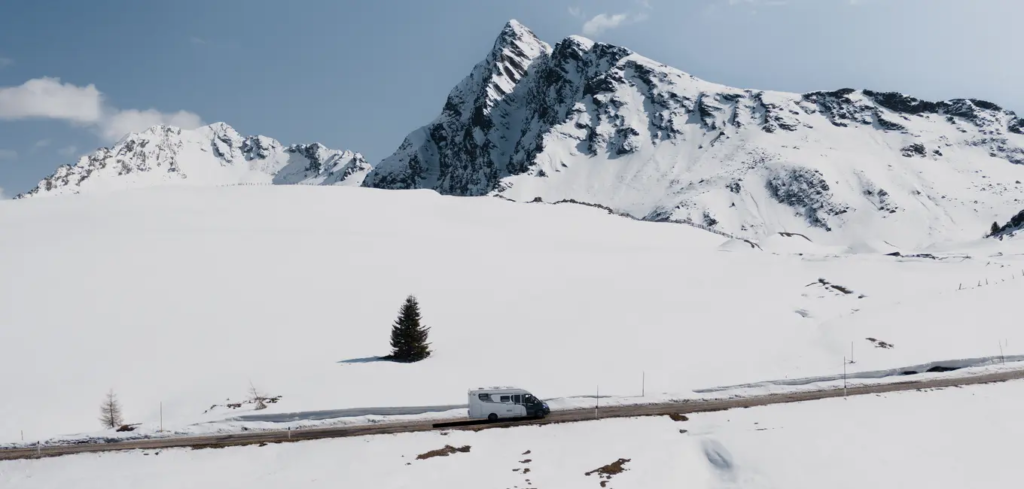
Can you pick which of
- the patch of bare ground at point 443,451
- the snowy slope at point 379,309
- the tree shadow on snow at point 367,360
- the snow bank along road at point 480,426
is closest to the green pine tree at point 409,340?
the tree shadow on snow at point 367,360

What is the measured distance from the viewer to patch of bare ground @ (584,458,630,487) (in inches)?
1044

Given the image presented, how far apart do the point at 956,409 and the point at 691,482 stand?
1796 centimetres

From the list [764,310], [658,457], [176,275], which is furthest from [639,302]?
[176,275]

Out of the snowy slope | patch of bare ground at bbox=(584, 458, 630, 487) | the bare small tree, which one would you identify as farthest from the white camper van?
the bare small tree

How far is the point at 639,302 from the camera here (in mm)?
66688

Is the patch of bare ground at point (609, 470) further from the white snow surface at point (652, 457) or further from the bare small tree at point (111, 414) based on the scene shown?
the bare small tree at point (111, 414)

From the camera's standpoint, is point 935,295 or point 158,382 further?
point 935,295

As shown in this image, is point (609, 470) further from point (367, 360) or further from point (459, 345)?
point (459, 345)

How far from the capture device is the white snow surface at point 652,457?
85.7 feet

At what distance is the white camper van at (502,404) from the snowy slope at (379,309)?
760 cm

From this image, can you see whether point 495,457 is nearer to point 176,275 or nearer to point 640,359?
point 640,359

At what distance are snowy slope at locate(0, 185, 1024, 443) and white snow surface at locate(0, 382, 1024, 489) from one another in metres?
8.27

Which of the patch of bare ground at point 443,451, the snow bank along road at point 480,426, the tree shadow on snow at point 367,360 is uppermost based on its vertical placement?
the tree shadow on snow at point 367,360

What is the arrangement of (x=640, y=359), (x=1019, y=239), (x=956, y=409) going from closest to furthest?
(x=956, y=409)
(x=640, y=359)
(x=1019, y=239)
